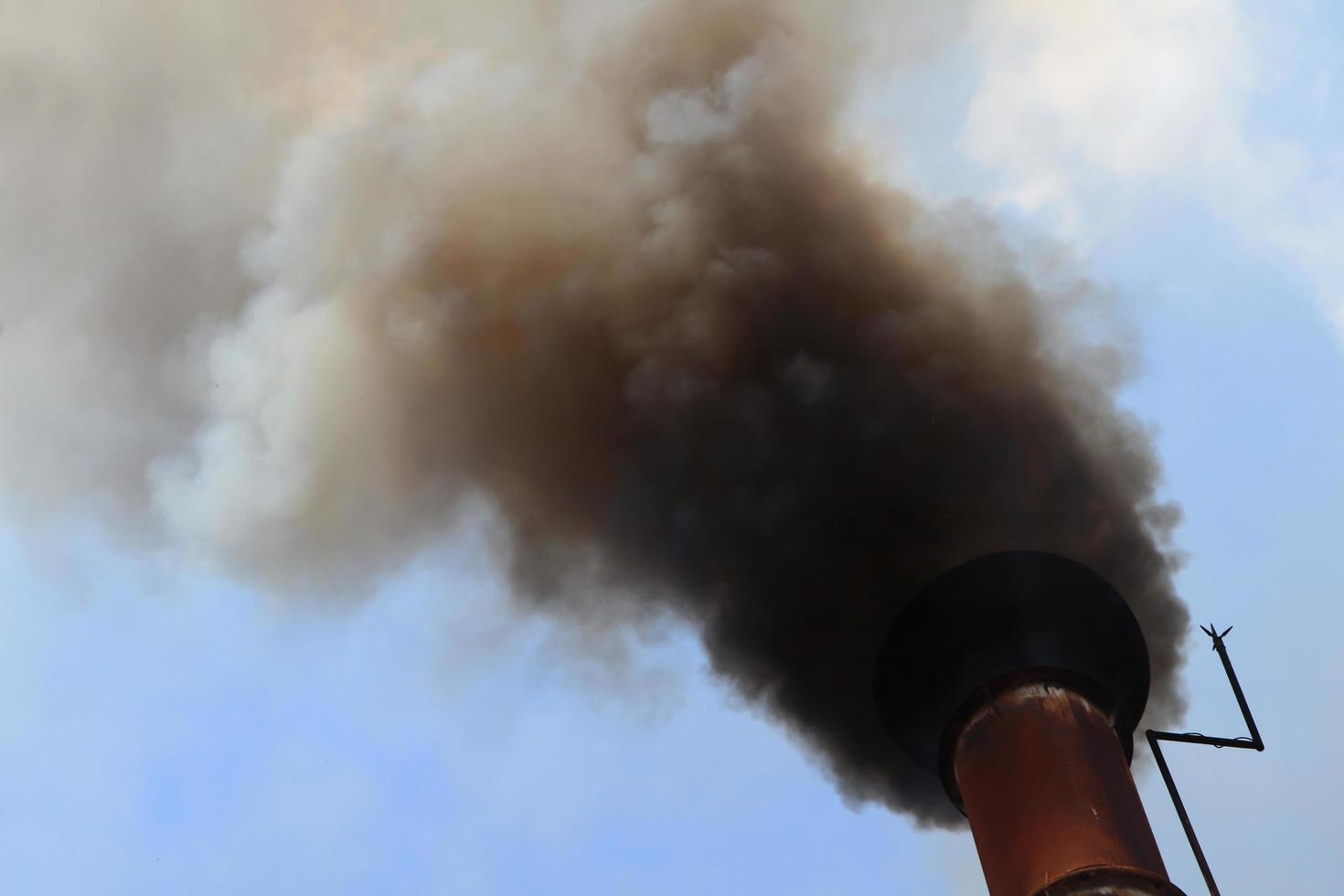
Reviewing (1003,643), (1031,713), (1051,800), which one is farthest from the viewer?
(1003,643)

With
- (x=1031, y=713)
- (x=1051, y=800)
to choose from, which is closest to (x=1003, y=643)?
(x=1031, y=713)

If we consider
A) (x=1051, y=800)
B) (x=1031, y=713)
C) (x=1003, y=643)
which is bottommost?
(x=1051, y=800)

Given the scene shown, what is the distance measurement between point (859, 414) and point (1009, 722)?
10.2 feet

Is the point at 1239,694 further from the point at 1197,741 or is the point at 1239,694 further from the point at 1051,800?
the point at 1051,800

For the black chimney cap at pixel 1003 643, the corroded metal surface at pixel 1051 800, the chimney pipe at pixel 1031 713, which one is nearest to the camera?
the corroded metal surface at pixel 1051 800

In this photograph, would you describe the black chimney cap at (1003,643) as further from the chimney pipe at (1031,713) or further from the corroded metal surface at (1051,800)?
the corroded metal surface at (1051,800)

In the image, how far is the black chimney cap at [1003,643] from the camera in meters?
6.67

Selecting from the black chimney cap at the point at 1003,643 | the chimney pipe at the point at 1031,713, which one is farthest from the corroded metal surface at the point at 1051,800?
the black chimney cap at the point at 1003,643

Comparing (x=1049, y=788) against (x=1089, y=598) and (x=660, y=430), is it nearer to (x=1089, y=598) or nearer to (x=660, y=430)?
(x=1089, y=598)

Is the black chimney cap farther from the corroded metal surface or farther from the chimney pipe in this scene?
the corroded metal surface

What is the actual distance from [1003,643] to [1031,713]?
1.55 feet

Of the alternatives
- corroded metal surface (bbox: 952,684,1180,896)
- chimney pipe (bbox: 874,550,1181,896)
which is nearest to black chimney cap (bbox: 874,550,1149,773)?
chimney pipe (bbox: 874,550,1181,896)

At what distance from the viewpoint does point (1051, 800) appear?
5.87 m

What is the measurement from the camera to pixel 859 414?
8930mm
